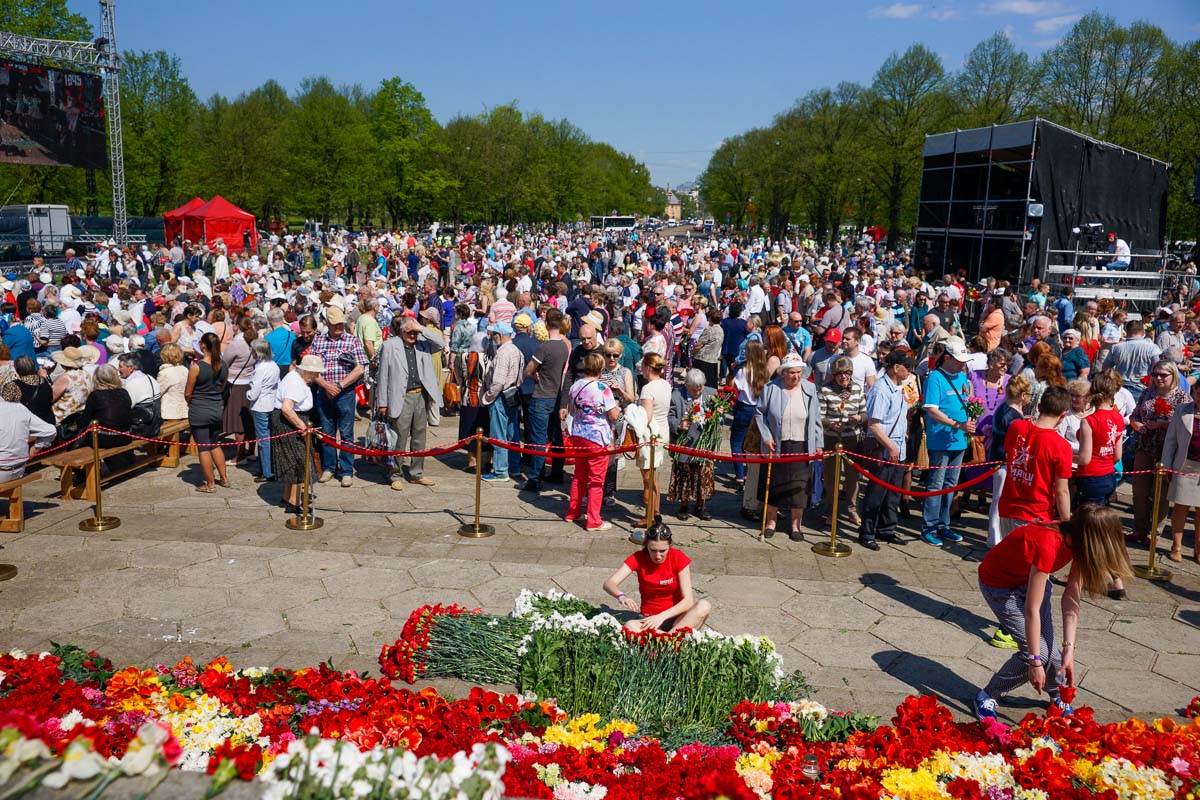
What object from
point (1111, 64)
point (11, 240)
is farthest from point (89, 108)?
point (1111, 64)

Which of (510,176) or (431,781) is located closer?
(431,781)

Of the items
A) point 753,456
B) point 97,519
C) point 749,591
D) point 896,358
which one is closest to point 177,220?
point 97,519

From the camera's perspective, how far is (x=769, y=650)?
5.42 meters

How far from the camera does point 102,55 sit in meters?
32.4

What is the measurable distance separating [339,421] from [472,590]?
3569mm

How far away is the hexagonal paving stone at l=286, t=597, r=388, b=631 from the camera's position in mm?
6547

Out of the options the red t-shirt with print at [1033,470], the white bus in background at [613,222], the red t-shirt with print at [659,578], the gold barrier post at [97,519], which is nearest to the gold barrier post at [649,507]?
the red t-shirt with print at [659,578]

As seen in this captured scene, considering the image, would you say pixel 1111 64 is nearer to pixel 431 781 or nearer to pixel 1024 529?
pixel 1024 529

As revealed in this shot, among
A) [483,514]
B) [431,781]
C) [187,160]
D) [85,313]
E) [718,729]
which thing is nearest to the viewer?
[431,781]

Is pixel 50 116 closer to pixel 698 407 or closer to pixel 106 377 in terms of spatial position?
pixel 106 377

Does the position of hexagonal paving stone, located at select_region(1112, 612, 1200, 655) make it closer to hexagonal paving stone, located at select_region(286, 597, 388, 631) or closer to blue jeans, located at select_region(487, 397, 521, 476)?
hexagonal paving stone, located at select_region(286, 597, 388, 631)

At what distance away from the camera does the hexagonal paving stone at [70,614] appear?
21.2 ft

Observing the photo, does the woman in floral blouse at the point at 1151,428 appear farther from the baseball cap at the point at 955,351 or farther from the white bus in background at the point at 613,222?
the white bus in background at the point at 613,222

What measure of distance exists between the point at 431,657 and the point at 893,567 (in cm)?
425
